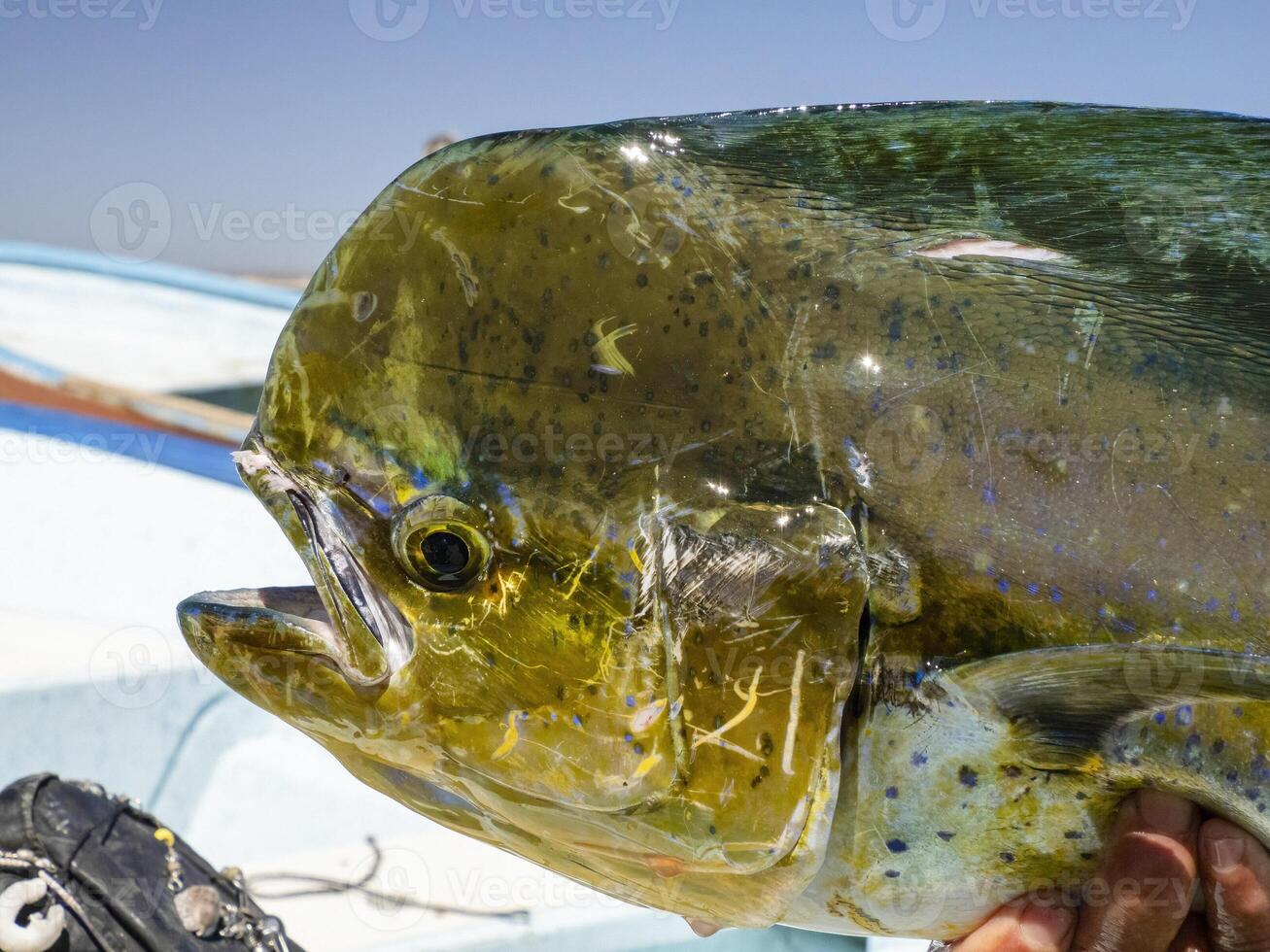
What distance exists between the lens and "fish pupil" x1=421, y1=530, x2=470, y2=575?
61.2 inches

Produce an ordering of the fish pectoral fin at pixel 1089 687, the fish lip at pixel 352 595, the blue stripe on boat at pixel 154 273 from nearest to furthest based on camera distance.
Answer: the fish pectoral fin at pixel 1089 687
the fish lip at pixel 352 595
the blue stripe on boat at pixel 154 273

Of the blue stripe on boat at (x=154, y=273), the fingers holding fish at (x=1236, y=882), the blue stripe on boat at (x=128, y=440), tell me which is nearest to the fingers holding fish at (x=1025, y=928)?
the fingers holding fish at (x=1236, y=882)

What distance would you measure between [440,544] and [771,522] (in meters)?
0.48

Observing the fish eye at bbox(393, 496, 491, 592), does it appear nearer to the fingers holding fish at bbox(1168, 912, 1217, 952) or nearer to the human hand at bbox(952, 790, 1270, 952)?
the human hand at bbox(952, 790, 1270, 952)

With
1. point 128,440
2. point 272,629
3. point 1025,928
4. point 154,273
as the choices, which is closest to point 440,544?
point 272,629

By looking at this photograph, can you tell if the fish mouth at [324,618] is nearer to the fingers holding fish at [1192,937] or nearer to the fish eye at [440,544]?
the fish eye at [440,544]

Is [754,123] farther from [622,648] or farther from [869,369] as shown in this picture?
[622,648]

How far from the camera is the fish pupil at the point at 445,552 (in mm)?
1555

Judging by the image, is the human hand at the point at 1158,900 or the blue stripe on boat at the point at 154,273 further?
the blue stripe on boat at the point at 154,273

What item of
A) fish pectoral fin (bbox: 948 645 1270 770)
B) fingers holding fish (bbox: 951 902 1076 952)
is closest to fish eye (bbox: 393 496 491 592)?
fish pectoral fin (bbox: 948 645 1270 770)

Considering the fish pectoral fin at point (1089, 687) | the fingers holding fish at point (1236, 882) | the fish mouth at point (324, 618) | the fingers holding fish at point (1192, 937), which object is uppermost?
the fish mouth at point (324, 618)

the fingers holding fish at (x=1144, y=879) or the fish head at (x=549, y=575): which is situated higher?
the fish head at (x=549, y=575)

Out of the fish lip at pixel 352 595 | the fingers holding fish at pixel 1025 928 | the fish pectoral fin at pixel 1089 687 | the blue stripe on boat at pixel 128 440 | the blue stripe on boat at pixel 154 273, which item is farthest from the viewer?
the blue stripe on boat at pixel 154 273

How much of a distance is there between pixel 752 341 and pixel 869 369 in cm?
18
